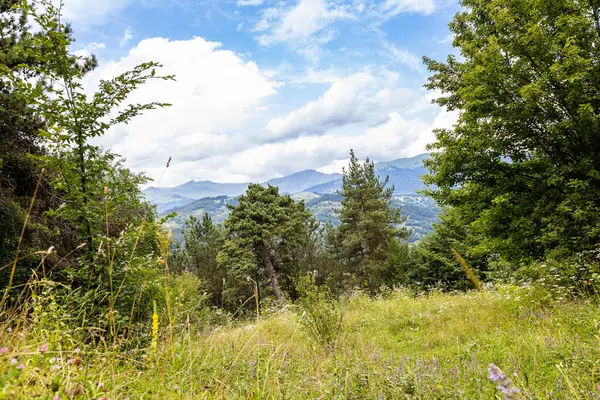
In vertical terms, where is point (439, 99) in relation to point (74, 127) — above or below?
above

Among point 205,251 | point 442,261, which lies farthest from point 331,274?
point 205,251

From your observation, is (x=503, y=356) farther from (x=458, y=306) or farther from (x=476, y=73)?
(x=476, y=73)

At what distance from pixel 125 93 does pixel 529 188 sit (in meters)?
10.7

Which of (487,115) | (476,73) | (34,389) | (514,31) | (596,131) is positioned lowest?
(34,389)

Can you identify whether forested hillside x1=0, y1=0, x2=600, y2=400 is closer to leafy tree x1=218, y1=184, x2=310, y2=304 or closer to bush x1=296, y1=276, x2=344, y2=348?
bush x1=296, y1=276, x2=344, y2=348

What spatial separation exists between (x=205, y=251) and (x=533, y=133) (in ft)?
124

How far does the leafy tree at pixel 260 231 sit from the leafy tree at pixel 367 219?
24.0 ft

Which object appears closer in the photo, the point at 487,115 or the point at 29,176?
the point at 29,176

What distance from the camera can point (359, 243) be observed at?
35062 millimetres

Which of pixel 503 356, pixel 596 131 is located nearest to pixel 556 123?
pixel 596 131

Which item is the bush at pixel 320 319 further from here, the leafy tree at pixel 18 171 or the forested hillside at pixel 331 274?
the leafy tree at pixel 18 171

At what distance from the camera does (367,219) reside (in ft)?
106

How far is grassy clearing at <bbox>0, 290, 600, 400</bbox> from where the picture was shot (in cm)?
183

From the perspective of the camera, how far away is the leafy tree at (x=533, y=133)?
8.12 metres
